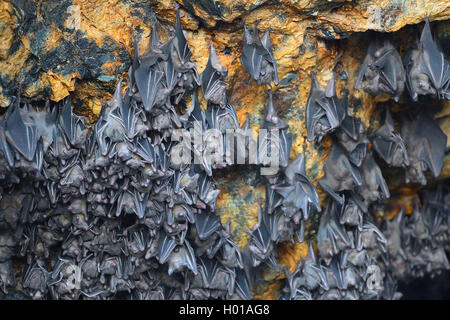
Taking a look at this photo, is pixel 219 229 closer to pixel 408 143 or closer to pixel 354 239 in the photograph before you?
pixel 354 239

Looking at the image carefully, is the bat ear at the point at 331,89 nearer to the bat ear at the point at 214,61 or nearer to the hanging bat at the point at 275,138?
the hanging bat at the point at 275,138

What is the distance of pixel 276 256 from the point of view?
5293 millimetres

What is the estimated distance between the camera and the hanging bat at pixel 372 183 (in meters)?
5.17

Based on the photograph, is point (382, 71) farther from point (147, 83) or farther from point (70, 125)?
point (70, 125)

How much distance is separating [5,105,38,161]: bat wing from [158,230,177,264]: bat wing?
127 cm

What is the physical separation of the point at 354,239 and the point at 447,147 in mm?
1309

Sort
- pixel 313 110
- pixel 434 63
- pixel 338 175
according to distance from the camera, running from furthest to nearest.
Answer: pixel 338 175
pixel 313 110
pixel 434 63

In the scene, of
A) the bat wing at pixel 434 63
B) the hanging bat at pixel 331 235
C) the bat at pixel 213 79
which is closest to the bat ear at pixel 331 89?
the bat wing at pixel 434 63

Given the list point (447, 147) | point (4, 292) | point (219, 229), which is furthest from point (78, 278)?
point (447, 147)

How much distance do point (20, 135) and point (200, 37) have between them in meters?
1.61

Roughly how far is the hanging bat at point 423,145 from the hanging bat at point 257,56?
5.72 ft

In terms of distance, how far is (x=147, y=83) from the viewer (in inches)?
166

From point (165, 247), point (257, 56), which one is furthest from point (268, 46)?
point (165, 247)

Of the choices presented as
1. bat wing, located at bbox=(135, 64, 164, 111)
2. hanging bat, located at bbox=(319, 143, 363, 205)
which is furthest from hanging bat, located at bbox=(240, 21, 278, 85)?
Answer: hanging bat, located at bbox=(319, 143, 363, 205)
